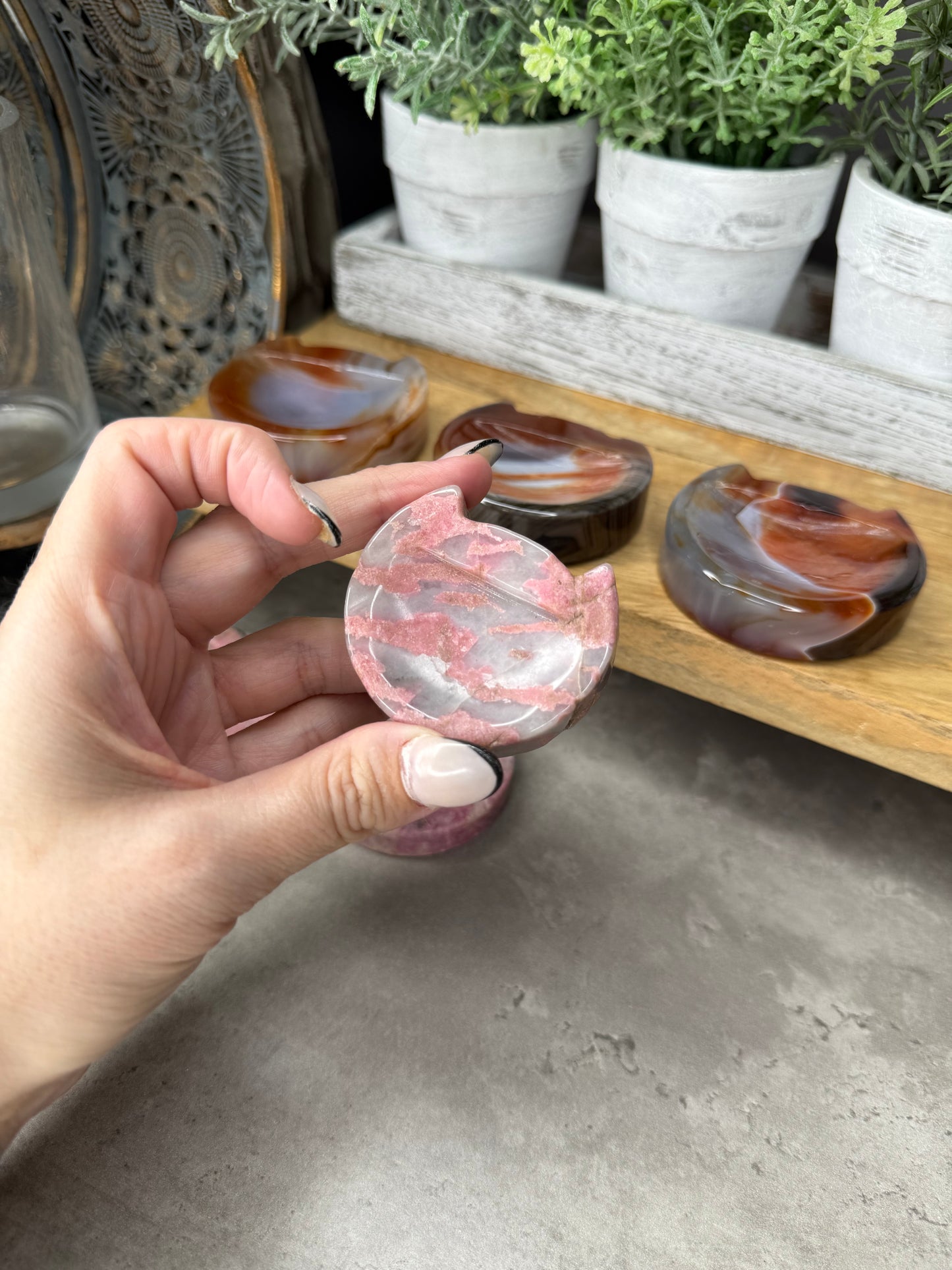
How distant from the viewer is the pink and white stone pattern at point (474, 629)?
2.06 feet

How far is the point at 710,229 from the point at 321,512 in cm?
51

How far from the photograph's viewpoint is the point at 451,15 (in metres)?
0.82

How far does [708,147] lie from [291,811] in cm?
72

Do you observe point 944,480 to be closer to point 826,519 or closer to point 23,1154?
point 826,519

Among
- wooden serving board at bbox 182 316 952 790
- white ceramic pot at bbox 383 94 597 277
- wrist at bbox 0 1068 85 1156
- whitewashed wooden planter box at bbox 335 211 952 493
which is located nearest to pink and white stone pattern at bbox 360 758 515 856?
wooden serving board at bbox 182 316 952 790

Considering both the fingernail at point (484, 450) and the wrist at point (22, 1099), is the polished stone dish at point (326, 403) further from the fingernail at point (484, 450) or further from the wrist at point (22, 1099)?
the wrist at point (22, 1099)

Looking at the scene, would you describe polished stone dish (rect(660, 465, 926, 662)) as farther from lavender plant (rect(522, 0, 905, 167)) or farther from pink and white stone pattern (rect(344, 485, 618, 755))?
lavender plant (rect(522, 0, 905, 167))

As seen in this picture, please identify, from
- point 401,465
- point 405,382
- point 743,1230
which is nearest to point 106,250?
point 405,382

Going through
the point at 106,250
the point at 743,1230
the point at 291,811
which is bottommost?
the point at 743,1230

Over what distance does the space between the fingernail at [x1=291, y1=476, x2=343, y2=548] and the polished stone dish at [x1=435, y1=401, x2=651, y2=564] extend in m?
0.16

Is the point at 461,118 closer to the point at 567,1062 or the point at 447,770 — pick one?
the point at 447,770

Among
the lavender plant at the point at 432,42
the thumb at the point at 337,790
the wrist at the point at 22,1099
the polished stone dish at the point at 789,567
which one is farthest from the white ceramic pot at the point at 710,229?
the wrist at the point at 22,1099

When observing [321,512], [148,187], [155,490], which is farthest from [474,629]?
[148,187]

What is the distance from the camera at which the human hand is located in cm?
55
